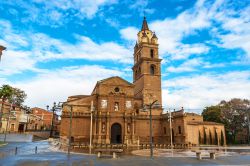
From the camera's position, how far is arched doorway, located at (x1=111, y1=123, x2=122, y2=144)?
52.2 metres

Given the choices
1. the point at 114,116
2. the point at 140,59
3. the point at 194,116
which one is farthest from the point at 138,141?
the point at 140,59

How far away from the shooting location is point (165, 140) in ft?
182

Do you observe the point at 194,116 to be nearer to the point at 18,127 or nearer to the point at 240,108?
the point at 240,108

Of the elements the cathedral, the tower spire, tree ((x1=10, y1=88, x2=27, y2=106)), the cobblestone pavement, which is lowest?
the cobblestone pavement

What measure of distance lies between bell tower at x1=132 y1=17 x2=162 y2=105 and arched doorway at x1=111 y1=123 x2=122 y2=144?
41.1ft

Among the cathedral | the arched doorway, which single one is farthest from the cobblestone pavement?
the arched doorway

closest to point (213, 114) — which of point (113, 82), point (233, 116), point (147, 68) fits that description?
point (233, 116)

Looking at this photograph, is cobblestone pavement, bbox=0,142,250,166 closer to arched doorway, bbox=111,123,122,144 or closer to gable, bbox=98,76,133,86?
arched doorway, bbox=111,123,122,144

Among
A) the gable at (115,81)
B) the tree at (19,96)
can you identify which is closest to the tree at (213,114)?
the gable at (115,81)

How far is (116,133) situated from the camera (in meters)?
52.7

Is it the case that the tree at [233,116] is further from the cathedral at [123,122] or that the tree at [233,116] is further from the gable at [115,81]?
the gable at [115,81]

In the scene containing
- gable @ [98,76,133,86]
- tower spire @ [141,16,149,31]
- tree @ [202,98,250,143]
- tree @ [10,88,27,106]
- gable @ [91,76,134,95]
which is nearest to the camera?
gable @ [91,76,134,95]

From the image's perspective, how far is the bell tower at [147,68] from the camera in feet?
209

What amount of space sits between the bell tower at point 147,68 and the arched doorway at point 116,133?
12.5 m
